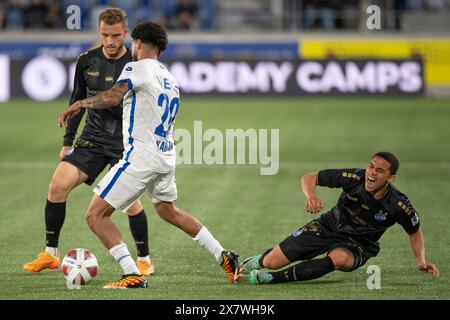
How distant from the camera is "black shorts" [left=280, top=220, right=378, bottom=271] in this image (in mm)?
8156

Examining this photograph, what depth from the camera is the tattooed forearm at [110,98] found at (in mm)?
7438

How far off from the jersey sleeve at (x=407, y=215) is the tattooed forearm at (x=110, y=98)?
2372mm

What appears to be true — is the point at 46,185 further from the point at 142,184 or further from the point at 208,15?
the point at 208,15

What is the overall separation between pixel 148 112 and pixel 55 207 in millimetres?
1619

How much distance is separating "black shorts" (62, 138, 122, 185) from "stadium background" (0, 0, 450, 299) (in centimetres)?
89

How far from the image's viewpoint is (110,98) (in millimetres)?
7445

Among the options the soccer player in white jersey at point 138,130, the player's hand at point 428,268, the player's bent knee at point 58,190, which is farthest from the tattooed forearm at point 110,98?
the player's hand at point 428,268

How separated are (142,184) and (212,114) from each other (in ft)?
50.8

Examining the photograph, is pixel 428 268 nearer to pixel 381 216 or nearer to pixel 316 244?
pixel 381 216

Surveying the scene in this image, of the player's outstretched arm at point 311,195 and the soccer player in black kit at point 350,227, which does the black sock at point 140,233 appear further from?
the player's outstretched arm at point 311,195

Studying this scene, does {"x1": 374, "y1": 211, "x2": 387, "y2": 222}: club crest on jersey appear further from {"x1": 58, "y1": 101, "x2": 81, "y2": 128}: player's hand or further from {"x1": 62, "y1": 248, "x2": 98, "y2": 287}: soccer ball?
{"x1": 58, "y1": 101, "x2": 81, "y2": 128}: player's hand

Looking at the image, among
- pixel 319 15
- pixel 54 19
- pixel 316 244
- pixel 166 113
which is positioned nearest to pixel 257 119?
pixel 319 15

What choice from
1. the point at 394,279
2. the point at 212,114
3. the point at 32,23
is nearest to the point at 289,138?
the point at 212,114

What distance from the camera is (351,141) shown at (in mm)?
19031
